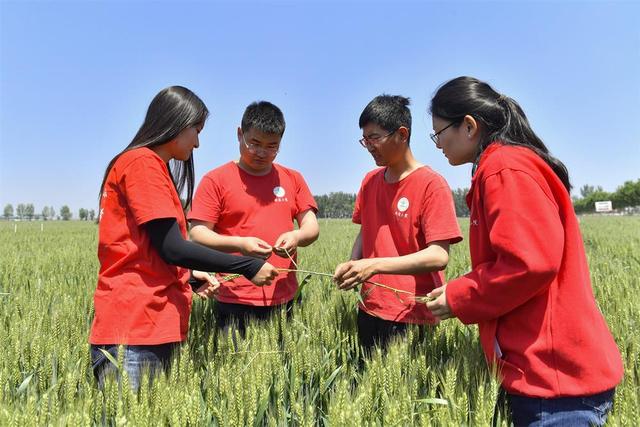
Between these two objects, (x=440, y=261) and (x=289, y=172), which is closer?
(x=440, y=261)

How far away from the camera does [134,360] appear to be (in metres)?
1.49

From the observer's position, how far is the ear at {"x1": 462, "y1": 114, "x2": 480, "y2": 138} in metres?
1.36

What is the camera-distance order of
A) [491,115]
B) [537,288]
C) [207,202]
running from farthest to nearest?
[207,202]
[491,115]
[537,288]

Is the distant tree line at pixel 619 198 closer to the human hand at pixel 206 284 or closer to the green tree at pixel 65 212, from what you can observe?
the human hand at pixel 206 284

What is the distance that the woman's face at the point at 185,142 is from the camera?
170cm

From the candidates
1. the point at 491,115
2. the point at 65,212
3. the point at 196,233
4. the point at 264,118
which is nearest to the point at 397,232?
the point at 491,115

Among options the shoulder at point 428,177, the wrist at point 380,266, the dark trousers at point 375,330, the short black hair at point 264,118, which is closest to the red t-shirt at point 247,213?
the short black hair at point 264,118

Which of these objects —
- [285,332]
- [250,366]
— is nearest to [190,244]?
[250,366]

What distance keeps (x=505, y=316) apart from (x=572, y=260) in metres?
0.23

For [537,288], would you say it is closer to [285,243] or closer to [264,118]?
[285,243]

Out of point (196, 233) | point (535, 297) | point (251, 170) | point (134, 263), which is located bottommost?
point (535, 297)

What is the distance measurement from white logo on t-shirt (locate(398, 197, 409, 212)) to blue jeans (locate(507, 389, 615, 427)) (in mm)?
894

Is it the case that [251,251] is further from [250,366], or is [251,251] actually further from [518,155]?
[518,155]

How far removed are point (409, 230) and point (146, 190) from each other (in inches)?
41.6
